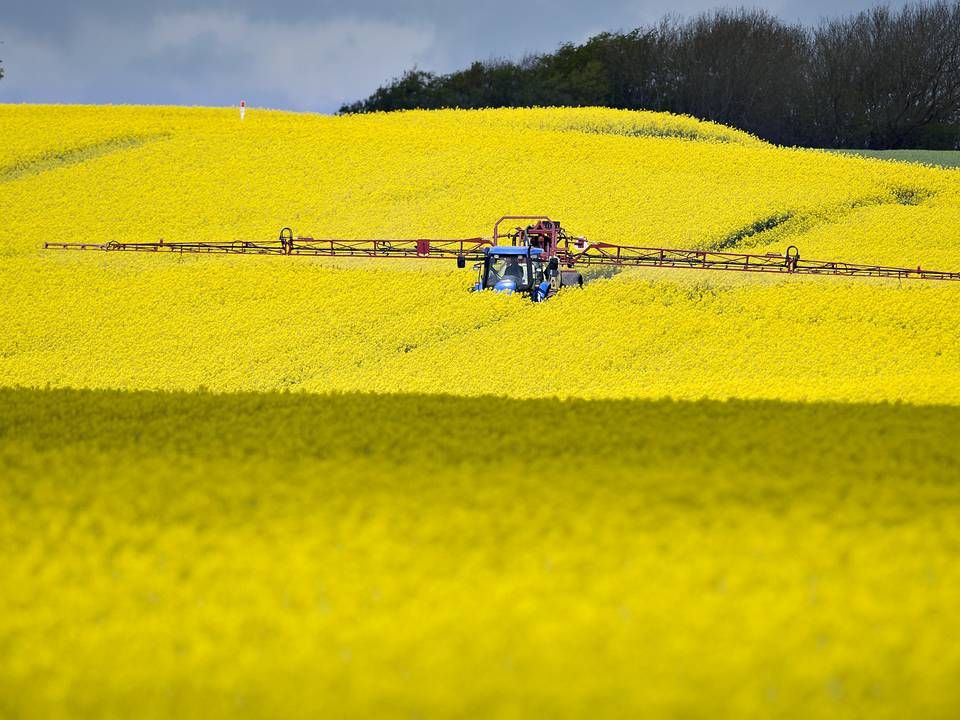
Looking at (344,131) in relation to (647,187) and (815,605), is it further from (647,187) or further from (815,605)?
(815,605)

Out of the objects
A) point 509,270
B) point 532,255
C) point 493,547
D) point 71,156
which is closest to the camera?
point 493,547

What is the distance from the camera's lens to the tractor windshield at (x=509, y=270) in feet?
109


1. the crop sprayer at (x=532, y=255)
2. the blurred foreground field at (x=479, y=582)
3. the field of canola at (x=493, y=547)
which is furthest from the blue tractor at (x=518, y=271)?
the blurred foreground field at (x=479, y=582)

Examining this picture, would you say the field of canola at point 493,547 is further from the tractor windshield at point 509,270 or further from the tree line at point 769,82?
the tree line at point 769,82

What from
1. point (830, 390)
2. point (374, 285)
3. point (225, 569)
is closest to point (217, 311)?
point (374, 285)

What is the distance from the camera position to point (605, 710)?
6828mm

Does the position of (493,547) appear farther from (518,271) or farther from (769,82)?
(769,82)

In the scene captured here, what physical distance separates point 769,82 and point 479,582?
331ft

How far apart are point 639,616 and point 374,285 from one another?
29188mm

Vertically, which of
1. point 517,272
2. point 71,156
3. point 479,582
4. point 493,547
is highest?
point 71,156

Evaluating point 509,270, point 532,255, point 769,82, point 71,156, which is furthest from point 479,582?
point 769,82

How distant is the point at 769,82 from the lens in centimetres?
10219

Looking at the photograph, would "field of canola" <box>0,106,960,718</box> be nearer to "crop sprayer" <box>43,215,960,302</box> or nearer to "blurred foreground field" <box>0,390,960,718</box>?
"blurred foreground field" <box>0,390,960,718</box>

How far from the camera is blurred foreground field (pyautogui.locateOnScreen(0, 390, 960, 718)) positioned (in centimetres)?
705
